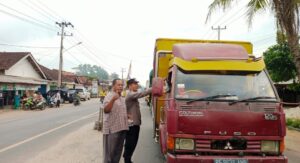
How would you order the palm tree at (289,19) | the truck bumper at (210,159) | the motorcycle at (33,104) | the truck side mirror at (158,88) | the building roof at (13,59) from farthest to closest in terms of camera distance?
the building roof at (13,59) < the motorcycle at (33,104) < the palm tree at (289,19) < the truck side mirror at (158,88) < the truck bumper at (210,159)

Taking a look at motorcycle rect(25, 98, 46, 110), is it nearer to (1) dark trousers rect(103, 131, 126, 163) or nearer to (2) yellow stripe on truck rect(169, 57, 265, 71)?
(1) dark trousers rect(103, 131, 126, 163)

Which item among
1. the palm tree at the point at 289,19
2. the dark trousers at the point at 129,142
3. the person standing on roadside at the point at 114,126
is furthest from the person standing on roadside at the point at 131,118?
the palm tree at the point at 289,19

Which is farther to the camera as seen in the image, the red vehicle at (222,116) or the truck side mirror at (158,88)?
the truck side mirror at (158,88)

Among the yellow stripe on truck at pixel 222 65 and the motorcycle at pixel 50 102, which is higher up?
the yellow stripe on truck at pixel 222 65

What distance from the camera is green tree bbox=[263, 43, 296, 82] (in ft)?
104

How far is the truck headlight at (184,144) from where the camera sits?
5.92 m

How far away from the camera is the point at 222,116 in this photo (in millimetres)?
5926

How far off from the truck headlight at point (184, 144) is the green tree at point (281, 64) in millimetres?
27624

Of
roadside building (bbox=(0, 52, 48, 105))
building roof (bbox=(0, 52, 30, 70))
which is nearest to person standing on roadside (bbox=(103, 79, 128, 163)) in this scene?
roadside building (bbox=(0, 52, 48, 105))

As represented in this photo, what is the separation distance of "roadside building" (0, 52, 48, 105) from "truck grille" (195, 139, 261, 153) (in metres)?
27.8

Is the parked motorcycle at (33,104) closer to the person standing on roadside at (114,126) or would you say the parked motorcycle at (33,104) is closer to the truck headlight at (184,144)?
the person standing on roadside at (114,126)

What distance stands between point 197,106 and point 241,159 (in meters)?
1.01

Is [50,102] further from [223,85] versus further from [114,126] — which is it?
[223,85]

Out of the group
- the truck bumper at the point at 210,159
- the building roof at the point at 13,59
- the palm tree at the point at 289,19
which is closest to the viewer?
the truck bumper at the point at 210,159
